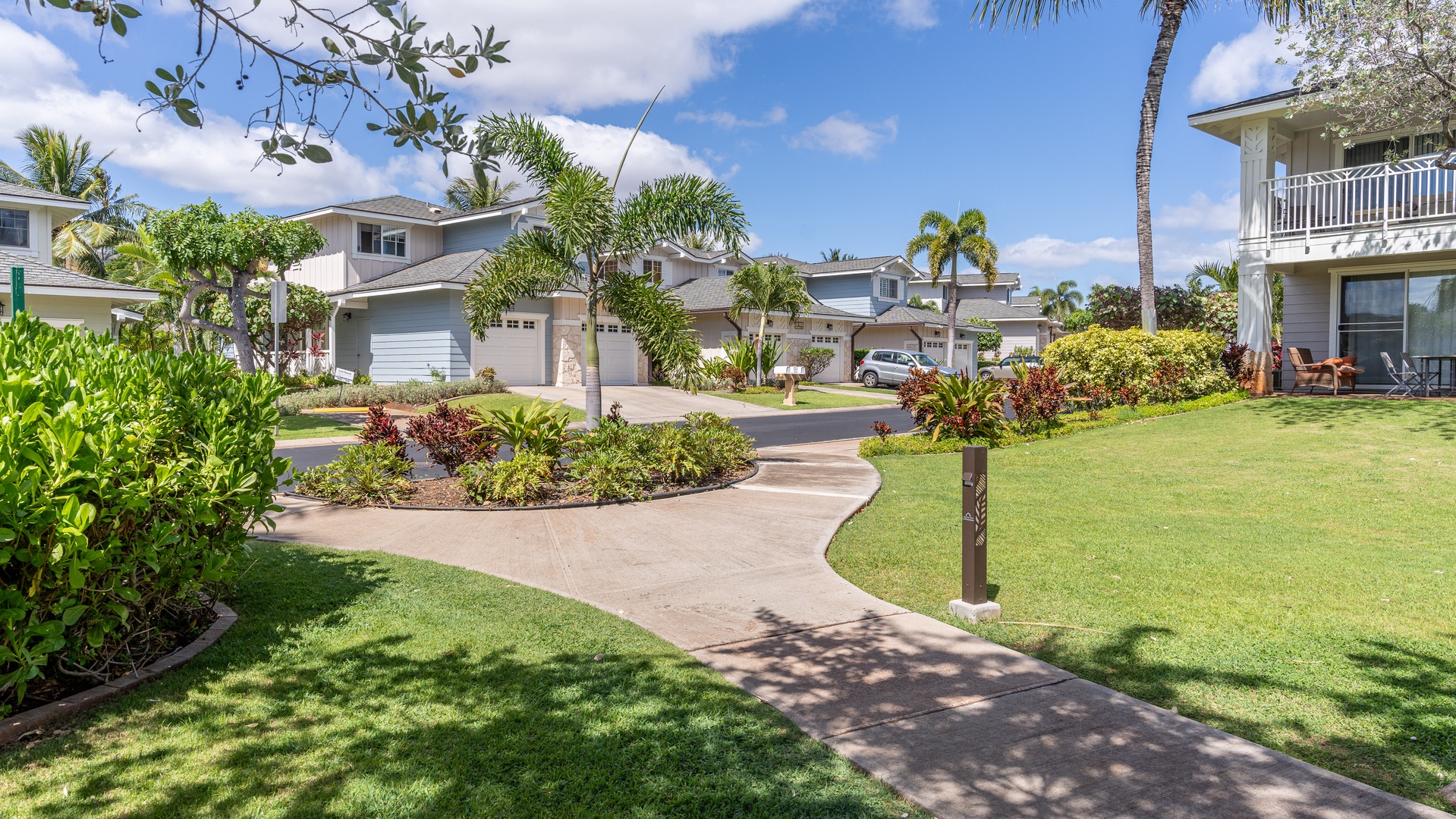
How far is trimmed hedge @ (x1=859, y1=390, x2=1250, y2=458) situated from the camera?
14.1 metres

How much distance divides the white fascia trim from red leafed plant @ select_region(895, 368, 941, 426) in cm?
1545

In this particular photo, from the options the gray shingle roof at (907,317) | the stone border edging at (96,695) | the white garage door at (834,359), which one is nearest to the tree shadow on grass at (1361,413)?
the stone border edging at (96,695)

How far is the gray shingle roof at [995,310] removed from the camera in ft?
185

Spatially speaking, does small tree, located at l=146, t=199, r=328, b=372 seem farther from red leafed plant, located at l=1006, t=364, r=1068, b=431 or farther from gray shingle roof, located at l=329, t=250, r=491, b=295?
red leafed plant, located at l=1006, t=364, r=1068, b=431

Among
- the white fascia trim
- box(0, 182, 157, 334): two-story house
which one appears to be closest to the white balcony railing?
the white fascia trim

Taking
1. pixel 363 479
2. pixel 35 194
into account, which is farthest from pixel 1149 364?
pixel 35 194

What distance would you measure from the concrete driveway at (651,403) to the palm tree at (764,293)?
478 centimetres

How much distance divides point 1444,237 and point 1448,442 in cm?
640

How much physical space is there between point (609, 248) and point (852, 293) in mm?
32692

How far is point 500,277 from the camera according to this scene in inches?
483

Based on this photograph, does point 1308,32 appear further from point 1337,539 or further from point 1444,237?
point 1337,539

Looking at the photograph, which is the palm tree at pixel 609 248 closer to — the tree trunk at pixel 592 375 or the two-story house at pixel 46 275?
the tree trunk at pixel 592 375

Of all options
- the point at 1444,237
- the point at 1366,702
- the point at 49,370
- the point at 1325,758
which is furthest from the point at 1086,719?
the point at 1444,237

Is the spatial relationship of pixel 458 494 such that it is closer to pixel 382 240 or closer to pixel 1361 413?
pixel 1361 413
